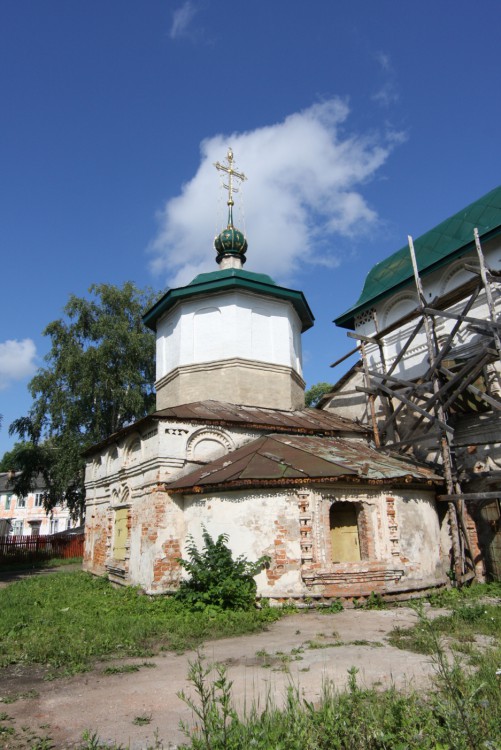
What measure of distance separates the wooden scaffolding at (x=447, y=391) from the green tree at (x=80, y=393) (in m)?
12.8

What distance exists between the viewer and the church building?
9359mm

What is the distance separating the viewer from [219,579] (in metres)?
9.02

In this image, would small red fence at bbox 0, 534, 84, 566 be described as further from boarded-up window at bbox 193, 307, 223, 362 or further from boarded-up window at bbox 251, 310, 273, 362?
boarded-up window at bbox 251, 310, 273, 362

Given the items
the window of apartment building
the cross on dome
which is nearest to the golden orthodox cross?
the cross on dome

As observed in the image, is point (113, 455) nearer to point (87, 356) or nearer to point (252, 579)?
point (252, 579)

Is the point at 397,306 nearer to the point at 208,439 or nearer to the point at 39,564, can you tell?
the point at 208,439

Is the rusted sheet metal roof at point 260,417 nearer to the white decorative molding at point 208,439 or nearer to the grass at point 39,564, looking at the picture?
the white decorative molding at point 208,439

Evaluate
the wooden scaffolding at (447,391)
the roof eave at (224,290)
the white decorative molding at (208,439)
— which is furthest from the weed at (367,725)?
the roof eave at (224,290)

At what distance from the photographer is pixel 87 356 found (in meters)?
23.0

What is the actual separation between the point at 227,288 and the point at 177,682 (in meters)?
11.6

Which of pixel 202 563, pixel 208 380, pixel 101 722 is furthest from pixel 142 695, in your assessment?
pixel 208 380

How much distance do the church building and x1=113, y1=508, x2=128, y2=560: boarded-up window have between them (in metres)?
0.08

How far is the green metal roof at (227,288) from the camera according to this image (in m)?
15.1

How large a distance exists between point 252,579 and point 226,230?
1213 centimetres
